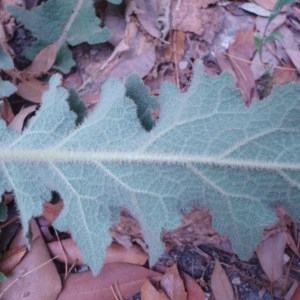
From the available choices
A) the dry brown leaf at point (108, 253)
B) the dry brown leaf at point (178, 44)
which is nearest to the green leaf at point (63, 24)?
the dry brown leaf at point (178, 44)

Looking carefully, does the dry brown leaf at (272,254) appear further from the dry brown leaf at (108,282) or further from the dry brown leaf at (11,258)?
the dry brown leaf at (11,258)

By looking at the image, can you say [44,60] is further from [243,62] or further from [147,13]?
[243,62]

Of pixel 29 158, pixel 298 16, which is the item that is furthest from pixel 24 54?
pixel 298 16

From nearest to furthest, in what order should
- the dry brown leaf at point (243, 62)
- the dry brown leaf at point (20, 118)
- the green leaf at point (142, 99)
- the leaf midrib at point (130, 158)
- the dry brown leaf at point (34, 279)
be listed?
the leaf midrib at point (130, 158) < the green leaf at point (142, 99) < the dry brown leaf at point (34, 279) < the dry brown leaf at point (20, 118) < the dry brown leaf at point (243, 62)

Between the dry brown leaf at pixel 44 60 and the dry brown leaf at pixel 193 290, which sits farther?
the dry brown leaf at pixel 44 60

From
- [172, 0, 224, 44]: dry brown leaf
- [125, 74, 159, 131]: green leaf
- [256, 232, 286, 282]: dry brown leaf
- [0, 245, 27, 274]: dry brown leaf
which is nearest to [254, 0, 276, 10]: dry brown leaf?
[172, 0, 224, 44]: dry brown leaf

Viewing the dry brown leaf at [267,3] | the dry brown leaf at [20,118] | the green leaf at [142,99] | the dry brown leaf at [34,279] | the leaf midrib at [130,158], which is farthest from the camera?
the dry brown leaf at [267,3]
